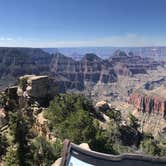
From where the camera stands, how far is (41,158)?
3978cm

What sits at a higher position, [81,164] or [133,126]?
[81,164]

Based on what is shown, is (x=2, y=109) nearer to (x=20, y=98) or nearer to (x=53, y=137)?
(x=20, y=98)

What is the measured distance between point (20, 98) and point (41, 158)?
31456 millimetres

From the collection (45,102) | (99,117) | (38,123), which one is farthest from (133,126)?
(38,123)

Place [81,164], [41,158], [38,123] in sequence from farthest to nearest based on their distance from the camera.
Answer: [38,123]
[41,158]
[81,164]

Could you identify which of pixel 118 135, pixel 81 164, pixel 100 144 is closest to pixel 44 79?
pixel 118 135

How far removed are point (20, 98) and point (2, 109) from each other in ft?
13.2

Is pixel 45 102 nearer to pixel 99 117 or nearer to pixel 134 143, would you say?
pixel 99 117

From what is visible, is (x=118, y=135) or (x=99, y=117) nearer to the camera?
(x=118, y=135)

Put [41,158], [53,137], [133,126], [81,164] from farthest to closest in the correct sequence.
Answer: [133,126], [53,137], [41,158], [81,164]

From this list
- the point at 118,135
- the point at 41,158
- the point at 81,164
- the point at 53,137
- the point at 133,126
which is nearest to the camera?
the point at 81,164

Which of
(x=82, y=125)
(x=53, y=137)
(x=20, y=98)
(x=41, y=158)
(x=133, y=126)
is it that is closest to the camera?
(x=41, y=158)

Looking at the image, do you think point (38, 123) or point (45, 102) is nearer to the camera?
point (38, 123)

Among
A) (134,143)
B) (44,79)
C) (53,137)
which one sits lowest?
(134,143)
